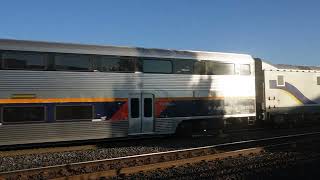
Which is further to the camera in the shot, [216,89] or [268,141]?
[216,89]

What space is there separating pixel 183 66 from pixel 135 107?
116 inches

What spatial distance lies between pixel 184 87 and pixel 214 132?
12.8 feet

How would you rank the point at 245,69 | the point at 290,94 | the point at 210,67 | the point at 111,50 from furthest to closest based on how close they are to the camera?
the point at 290,94, the point at 245,69, the point at 210,67, the point at 111,50

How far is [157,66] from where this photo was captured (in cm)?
1914

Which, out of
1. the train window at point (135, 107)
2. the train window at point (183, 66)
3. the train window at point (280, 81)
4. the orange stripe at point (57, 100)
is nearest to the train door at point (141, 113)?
the train window at point (135, 107)

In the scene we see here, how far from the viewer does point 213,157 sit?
13922 millimetres

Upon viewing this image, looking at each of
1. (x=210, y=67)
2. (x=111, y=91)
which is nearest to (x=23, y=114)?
(x=111, y=91)

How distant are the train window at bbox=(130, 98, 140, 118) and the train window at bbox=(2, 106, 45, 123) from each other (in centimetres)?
373

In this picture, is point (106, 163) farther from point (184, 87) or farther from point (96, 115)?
point (184, 87)

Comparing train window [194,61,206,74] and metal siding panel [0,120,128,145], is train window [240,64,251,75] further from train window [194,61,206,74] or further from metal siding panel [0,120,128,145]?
metal siding panel [0,120,128,145]

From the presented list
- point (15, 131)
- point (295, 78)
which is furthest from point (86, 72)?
point (295, 78)

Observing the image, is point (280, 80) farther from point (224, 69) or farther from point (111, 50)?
point (111, 50)

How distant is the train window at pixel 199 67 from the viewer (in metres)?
20.3

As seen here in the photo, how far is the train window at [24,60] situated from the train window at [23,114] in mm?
1453
